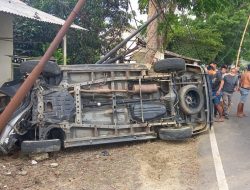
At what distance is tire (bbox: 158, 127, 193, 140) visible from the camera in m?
8.89

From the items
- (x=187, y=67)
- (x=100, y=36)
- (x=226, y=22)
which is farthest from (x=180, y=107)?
(x=226, y=22)

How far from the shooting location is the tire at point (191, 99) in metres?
9.46

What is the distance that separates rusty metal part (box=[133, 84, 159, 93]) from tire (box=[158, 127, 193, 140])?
883 millimetres

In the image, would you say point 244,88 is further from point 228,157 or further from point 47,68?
point 47,68

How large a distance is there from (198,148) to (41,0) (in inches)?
580

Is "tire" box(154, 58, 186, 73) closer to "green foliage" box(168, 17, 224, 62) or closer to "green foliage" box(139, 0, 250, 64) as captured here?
"green foliage" box(139, 0, 250, 64)

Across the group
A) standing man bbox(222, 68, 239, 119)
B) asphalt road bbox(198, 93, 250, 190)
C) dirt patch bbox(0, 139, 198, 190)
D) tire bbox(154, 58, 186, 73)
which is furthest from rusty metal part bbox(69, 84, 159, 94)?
standing man bbox(222, 68, 239, 119)

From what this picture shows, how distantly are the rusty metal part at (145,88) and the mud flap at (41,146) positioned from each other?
2.10 meters

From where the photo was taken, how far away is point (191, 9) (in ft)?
48.3

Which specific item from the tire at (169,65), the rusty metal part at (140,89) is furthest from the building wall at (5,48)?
the tire at (169,65)

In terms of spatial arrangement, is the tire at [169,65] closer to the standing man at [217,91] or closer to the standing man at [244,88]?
the standing man at [217,91]

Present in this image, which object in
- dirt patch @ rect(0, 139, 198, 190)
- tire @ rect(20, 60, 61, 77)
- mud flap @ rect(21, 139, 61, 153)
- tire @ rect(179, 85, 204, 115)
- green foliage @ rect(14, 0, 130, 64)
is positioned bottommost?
dirt patch @ rect(0, 139, 198, 190)

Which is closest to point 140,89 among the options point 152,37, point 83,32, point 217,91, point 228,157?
point 228,157

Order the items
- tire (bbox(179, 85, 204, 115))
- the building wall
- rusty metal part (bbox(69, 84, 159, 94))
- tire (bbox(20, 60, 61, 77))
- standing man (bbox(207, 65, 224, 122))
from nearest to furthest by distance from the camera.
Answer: tire (bbox(20, 60, 61, 77))
rusty metal part (bbox(69, 84, 159, 94))
tire (bbox(179, 85, 204, 115))
standing man (bbox(207, 65, 224, 122))
the building wall
